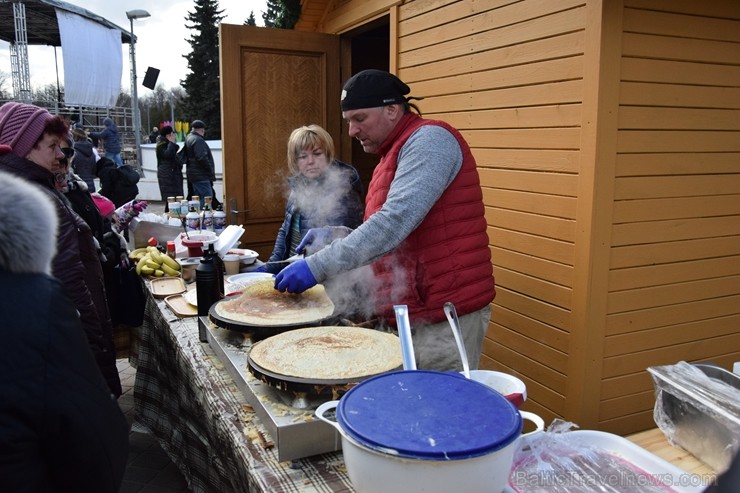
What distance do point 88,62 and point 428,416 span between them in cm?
3007

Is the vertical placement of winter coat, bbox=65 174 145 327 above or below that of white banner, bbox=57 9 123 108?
below

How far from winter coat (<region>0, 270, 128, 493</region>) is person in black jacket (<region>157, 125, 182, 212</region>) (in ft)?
33.0

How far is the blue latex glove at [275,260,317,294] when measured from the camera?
2.04 meters

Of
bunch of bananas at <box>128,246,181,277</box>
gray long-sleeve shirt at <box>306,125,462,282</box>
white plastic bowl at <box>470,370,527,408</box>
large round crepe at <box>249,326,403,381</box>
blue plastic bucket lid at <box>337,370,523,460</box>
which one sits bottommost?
bunch of bananas at <box>128,246,181,277</box>

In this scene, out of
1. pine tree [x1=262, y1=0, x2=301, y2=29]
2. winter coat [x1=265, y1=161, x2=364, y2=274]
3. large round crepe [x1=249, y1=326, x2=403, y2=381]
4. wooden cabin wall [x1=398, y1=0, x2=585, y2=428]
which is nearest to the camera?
large round crepe [x1=249, y1=326, x2=403, y2=381]

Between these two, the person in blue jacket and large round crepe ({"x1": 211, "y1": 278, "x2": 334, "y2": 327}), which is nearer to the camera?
large round crepe ({"x1": 211, "y1": 278, "x2": 334, "y2": 327})

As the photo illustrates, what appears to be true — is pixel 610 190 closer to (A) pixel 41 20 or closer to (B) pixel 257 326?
(B) pixel 257 326

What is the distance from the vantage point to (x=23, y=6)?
23.2 meters

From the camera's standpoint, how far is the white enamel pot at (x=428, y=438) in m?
1.04

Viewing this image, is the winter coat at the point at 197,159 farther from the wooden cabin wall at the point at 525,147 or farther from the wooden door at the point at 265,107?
the wooden cabin wall at the point at 525,147

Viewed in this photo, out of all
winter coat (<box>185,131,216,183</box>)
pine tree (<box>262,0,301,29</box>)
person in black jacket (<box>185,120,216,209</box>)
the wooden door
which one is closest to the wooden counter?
the wooden door

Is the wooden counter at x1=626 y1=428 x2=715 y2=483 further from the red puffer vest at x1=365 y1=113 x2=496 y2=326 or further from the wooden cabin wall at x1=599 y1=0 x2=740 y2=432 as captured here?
the wooden cabin wall at x1=599 y1=0 x2=740 y2=432

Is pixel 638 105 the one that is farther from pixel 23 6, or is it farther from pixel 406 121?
pixel 23 6

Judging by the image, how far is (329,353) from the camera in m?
1.78
